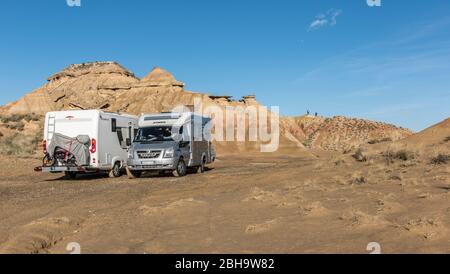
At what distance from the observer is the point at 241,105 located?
6994cm

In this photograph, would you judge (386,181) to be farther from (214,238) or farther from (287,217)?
(214,238)

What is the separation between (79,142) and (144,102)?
165 ft

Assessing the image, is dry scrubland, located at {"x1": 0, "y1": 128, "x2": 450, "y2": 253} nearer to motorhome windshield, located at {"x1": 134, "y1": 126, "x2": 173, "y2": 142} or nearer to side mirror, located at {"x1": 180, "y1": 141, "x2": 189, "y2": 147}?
motorhome windshield, located at {"x1": 134, "y1": 126, "x2": 173, "y2": 142}

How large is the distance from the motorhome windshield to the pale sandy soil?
5.84 metres

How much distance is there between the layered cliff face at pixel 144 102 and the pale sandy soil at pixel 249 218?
40.0m

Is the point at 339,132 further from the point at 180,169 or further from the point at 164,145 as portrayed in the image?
the point at 164,145

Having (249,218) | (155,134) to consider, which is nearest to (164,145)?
(155,134)

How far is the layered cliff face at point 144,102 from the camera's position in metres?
66.9

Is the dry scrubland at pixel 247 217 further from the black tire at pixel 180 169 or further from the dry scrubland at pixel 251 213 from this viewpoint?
the black tire at pixel 180 169

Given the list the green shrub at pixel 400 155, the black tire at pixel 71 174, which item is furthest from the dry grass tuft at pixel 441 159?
the black tire at pixel 71 174

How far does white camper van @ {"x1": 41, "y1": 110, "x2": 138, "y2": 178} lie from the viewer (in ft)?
65.1

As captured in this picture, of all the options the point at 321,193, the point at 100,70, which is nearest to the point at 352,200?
the point at 321,193

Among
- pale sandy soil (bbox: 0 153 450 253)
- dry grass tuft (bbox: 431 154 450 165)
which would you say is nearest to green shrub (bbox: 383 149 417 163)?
dry grass tuft (bbox: 431 154 450 165)

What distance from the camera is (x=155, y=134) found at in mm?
20703
